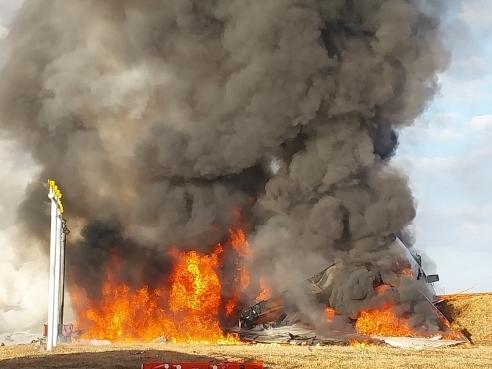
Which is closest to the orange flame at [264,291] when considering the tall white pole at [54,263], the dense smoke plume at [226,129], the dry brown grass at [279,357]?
the dense smoke plume at [226,129]

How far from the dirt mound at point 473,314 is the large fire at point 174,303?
14843mm

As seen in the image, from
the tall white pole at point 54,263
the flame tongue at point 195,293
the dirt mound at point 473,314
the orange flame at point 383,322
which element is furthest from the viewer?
the flame tongue at point 195,293

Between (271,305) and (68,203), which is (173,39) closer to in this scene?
(68,203)

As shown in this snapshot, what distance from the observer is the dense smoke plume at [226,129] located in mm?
Result: 47594

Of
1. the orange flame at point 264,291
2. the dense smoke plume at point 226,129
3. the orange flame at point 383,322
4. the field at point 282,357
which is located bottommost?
the field at point 282,357

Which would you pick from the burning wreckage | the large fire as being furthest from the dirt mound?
the large fire

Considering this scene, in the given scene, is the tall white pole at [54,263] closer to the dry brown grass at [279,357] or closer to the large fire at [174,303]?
the dry brown grass at [279,357]

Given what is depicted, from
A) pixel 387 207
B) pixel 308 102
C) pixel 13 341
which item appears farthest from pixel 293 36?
pixel 13 341

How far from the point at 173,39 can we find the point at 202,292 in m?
19.0

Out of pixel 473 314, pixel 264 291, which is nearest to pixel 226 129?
pixel 264 291

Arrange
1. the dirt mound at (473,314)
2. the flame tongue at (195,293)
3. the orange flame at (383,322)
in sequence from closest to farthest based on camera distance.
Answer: the orange flame at (383,322)
the dirt mound at (473,314)
the flame tongue at (195,293)

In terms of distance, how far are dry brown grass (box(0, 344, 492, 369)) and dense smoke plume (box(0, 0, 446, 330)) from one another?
867 centimetres

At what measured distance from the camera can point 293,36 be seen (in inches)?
1891

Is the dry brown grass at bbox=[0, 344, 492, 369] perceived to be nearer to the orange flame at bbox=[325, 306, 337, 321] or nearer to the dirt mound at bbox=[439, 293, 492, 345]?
the orange flame at bbox=[325, 306, 337, 321]
